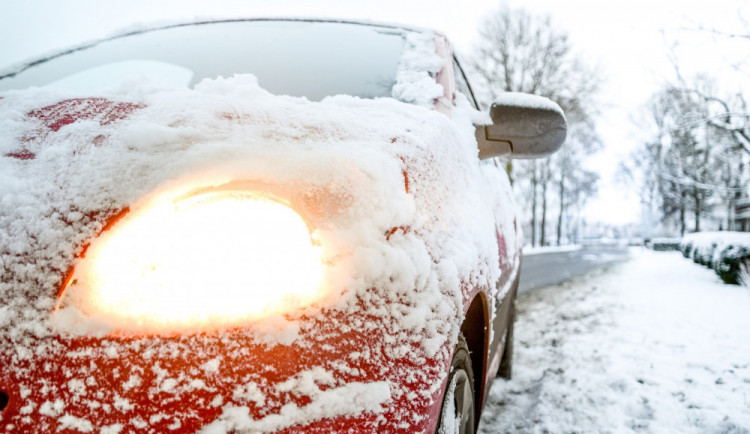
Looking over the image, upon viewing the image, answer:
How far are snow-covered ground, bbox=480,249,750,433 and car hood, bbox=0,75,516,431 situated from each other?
1.84m

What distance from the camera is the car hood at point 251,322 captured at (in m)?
0.71

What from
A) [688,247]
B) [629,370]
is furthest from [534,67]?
[629,370]

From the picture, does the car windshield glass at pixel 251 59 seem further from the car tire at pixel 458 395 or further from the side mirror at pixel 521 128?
the car tire at pixel 458 395

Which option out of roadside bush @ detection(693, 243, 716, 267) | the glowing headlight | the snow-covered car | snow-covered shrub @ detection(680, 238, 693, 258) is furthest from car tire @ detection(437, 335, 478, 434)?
snow-covered shrub @ detection(680, 238, 693, 258)

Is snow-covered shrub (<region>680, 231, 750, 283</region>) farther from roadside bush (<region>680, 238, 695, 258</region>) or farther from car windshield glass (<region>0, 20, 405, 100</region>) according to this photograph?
car windshield glass (<region>0, 20, 405, 100</region>)

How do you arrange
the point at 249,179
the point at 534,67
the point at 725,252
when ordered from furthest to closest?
1. the point at 534,67
2. the point at 725,252
3. the point at 249,179

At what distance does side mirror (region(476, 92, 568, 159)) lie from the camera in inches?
67.2

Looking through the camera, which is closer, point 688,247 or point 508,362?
point 508,362

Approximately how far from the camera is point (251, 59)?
2021mm

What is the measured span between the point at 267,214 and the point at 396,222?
27cm

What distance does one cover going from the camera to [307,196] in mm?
883

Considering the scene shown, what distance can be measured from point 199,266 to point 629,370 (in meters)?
3.36

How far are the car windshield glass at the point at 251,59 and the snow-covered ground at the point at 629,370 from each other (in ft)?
6.38

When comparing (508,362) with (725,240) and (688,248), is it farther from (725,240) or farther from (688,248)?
(688,248)
